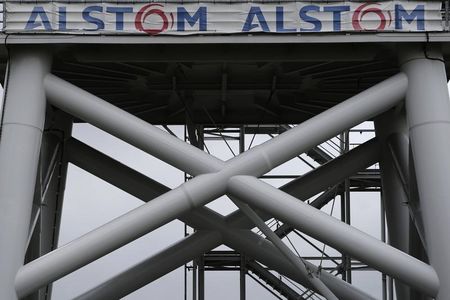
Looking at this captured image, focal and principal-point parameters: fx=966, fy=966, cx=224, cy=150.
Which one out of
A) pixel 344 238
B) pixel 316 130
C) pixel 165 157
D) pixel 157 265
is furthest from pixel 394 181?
pixel 165 157

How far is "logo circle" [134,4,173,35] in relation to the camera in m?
19.4

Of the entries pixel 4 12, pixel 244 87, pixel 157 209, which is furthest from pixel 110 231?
pixel 244 87

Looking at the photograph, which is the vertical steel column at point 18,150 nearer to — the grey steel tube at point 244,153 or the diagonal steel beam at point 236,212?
the grey steel tube at point 244,153

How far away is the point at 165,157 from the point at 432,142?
5.20m

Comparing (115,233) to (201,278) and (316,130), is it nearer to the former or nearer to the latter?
(316,130)

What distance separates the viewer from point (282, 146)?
1900cm

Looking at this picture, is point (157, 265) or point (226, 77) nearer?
point (157, 265)

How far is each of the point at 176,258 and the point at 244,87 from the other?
4.41 m

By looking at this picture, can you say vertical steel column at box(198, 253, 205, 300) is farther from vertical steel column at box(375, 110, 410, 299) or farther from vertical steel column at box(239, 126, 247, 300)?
vertical steel column at box(375, 110, 410, 299)

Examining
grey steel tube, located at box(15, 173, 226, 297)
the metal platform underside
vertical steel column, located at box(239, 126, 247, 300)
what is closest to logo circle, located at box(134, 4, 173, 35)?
the metal platform underside

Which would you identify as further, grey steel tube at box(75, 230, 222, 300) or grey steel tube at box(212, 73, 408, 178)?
grey steel tube at box(75, 230, 222, 300)

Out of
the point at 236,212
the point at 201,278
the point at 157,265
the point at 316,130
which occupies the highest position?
the point at 316,130

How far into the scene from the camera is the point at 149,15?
63.9 ft

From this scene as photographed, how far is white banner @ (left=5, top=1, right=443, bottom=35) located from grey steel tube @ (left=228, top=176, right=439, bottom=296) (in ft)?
11.0
